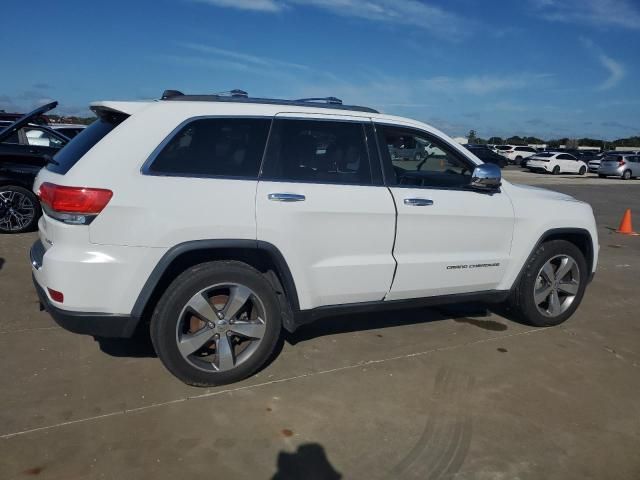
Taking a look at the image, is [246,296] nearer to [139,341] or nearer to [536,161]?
[139,341]

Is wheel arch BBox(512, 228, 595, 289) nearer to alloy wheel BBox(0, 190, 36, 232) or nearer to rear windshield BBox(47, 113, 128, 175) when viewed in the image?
rear windshield BBox(47, 113, 128, 175)

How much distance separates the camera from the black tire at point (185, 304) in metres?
3.18

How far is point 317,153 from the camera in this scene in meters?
3.62

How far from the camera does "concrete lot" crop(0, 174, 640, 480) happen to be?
2729 mm

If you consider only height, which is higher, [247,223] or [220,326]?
[247,223]

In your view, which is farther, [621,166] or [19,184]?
[621,166]

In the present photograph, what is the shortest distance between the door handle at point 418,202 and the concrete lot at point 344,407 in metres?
1.17

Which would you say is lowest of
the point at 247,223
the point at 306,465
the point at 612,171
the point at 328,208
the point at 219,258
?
the point at 306,465

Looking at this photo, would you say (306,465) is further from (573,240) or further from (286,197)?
(573,240)

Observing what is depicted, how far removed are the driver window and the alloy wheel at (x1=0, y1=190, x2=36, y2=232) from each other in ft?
19.9

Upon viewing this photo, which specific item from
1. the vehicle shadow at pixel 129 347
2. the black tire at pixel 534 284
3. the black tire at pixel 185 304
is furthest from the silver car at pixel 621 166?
the vehicle shadow at pixel 129 347

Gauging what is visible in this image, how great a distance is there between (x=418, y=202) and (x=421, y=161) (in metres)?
0.64

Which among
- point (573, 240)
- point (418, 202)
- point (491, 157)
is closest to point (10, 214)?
point (418, 202)

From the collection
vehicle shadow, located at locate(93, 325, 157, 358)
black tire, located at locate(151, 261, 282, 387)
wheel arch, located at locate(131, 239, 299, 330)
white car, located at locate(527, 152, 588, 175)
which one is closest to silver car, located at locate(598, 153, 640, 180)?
white car, located at locate(527, 152, 588, 175)
